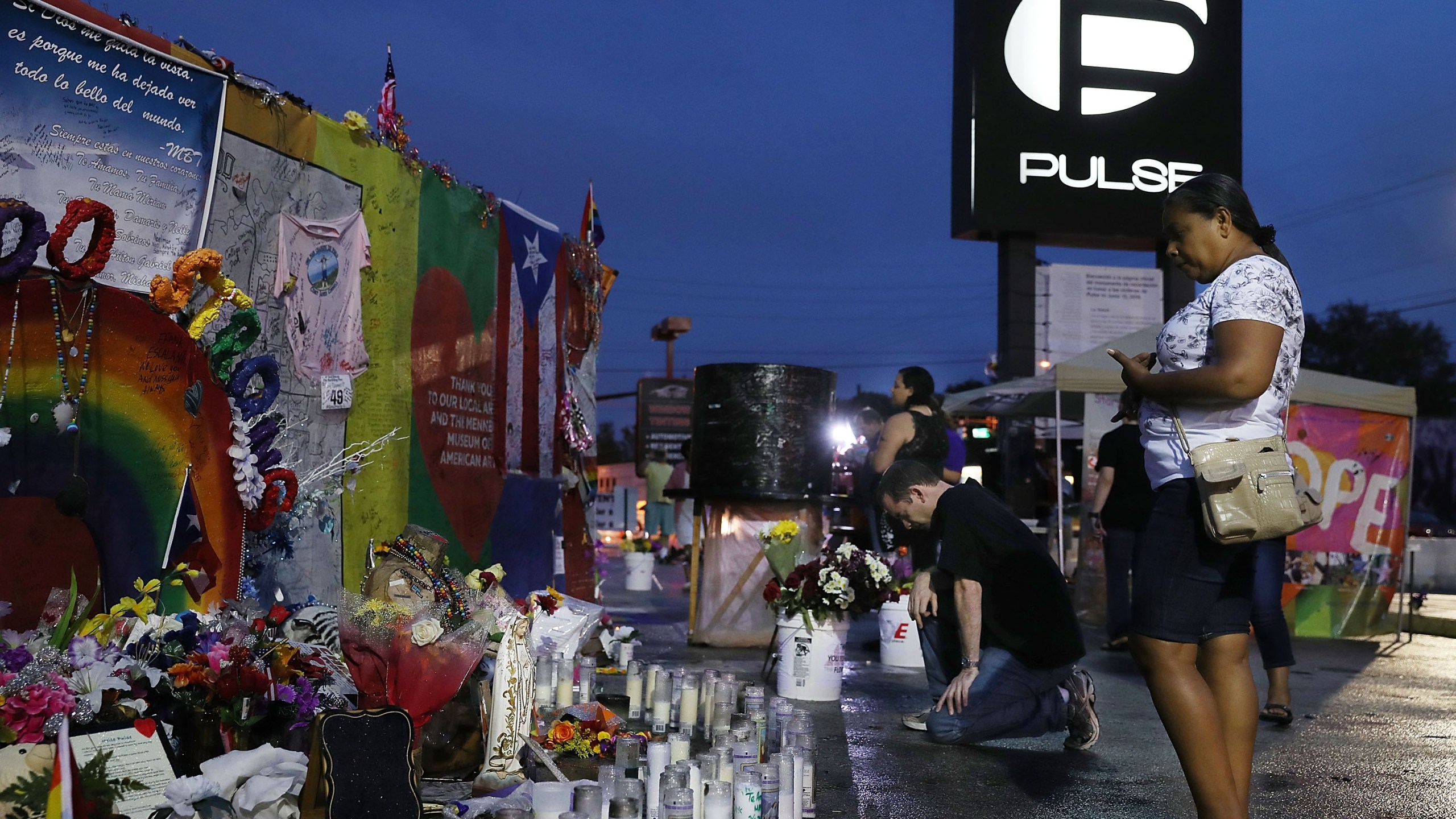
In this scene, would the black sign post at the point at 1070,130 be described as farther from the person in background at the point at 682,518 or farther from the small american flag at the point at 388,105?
the small american flag at the point at 388,105

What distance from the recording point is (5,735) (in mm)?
2918

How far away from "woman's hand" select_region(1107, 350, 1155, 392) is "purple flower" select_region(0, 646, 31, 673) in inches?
115

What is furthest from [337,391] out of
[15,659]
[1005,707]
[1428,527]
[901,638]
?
[1428,527]

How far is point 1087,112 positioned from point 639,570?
30.3ft

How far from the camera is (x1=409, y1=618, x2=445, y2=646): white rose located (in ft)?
A: 11.9

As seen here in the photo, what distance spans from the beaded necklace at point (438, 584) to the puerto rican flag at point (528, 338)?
381 cm

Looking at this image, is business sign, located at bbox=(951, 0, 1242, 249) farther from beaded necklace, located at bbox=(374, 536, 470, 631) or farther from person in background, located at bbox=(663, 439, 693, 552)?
beaded necklace, located at bbox=(374, 536, 470, 631)

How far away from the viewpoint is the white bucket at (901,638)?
7785mm

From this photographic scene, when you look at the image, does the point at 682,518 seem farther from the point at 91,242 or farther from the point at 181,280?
the point at 91,242

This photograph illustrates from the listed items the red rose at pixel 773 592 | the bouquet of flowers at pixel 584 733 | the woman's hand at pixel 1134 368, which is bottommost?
the bouquet of flowers at pixel 584 733

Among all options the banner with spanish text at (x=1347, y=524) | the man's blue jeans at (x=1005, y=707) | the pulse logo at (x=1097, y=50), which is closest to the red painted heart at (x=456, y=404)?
the man's blue jeans at (x=1005, y=707)

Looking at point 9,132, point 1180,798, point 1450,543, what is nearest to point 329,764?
point 9,132

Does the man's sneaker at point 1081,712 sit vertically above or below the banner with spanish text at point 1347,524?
below

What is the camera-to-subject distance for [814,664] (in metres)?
6.37
